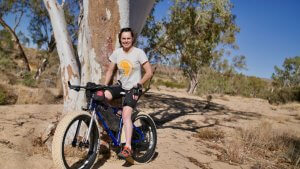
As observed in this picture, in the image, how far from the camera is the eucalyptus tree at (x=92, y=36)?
401 centimetres

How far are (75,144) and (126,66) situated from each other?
1.19m

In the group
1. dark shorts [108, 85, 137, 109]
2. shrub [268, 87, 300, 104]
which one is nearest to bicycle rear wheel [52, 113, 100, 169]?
dark shorts [108, 85, 137, 109]

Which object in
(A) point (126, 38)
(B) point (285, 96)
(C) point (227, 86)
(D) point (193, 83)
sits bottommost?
(B) point (285, 96)

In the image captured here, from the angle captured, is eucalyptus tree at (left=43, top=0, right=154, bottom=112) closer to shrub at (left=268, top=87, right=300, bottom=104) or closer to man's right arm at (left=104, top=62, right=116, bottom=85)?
man's right arm at (left=104, top=62, right=116, bottom=85)

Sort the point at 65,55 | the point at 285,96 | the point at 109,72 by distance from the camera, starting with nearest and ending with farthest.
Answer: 1. the point at 109,72
2. the point at 65,55
3. the point at 285,96

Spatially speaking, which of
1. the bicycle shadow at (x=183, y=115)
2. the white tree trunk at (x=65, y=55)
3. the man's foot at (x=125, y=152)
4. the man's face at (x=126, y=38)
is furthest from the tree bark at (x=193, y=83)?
the man's foot at (x=125, y=152)

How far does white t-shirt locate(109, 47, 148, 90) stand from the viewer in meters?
3.71

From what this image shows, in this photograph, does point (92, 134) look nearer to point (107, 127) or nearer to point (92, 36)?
point (107, 127)

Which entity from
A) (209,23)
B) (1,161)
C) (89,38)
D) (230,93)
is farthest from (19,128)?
(230,93)

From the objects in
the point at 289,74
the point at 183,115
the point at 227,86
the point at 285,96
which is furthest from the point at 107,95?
the point at 289,74

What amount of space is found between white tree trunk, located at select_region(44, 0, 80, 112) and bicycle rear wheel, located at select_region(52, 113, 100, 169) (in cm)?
63

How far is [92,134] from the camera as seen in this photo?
3.46 metres

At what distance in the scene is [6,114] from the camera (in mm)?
6637

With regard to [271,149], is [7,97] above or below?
above
